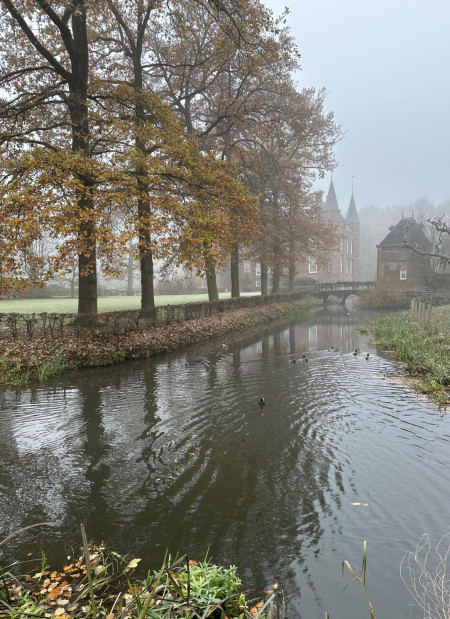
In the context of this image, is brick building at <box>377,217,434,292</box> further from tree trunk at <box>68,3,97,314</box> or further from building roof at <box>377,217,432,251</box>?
tree trunk at <box>68,3,97,314</box>

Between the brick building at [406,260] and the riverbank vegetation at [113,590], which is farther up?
the brick building at [406,260]

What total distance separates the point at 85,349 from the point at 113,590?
9.48 meters

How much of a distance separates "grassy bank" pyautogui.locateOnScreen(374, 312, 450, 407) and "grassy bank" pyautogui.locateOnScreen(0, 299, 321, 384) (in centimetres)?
803

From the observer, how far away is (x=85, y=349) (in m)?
12.3

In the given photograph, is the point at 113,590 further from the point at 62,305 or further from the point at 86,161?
the point at 62,305

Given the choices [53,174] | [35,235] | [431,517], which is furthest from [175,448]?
[53,174]

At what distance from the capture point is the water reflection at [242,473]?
4.08 m

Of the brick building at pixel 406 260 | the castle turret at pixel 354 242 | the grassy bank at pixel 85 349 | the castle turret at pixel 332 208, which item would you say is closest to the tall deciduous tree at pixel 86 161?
the grassy bank at pixel 85 349

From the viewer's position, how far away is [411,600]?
11.4 feet

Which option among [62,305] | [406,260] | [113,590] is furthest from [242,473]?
[406,260]

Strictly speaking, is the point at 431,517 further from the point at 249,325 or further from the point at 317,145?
the point at 317,145

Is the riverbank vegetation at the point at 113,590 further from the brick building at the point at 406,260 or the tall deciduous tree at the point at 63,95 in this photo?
the brick building at the point at 406,260

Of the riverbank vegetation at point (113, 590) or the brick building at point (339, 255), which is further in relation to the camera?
the brick building at point (339, 255)

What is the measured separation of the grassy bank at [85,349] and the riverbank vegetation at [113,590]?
26.5ft
